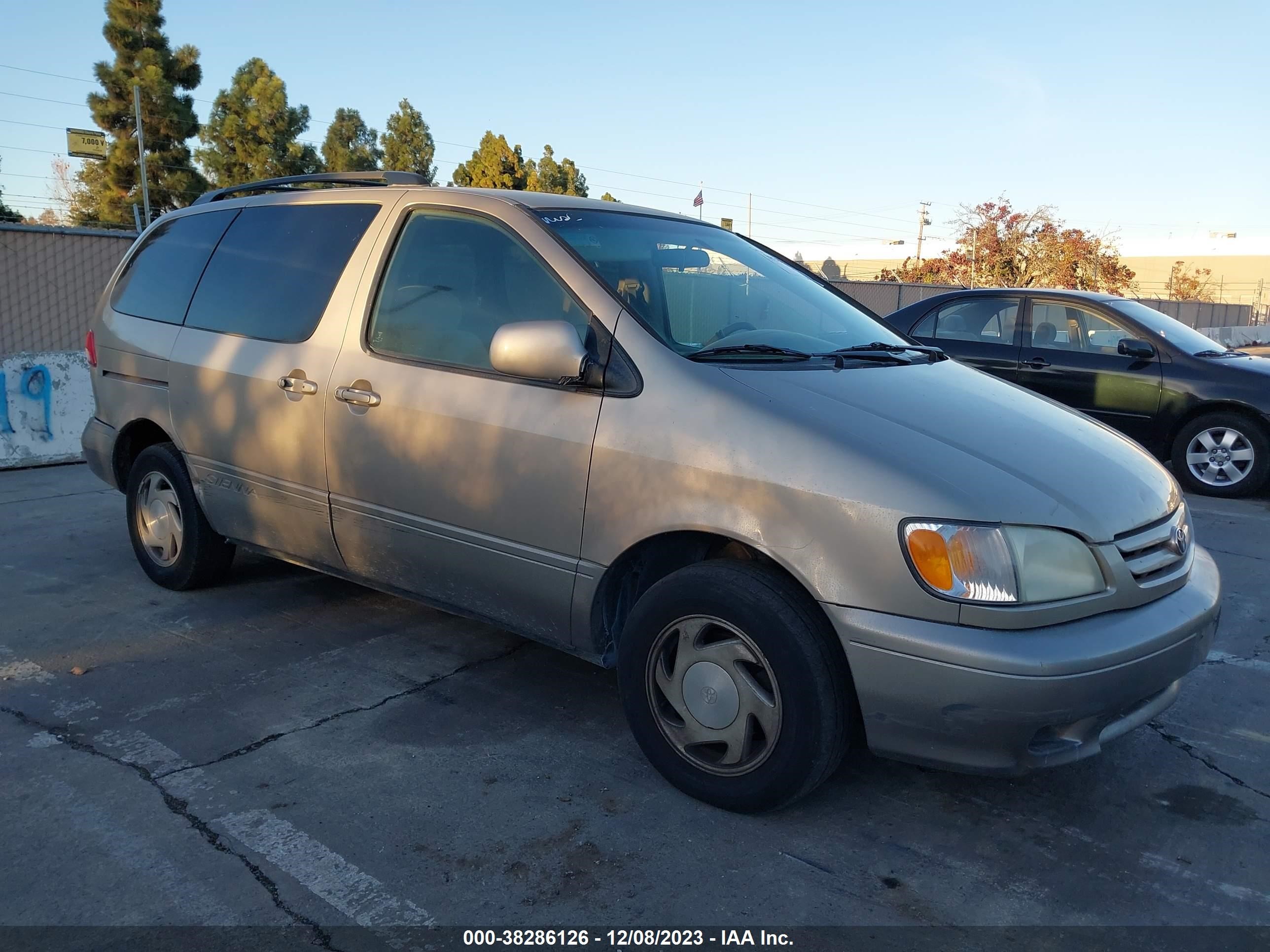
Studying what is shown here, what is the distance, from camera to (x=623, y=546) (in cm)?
297

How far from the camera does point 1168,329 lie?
27.1ft

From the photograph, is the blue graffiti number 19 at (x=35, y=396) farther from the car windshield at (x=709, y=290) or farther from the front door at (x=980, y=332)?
the front door at (x=980, y=332)

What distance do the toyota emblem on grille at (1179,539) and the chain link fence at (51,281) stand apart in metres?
8.84

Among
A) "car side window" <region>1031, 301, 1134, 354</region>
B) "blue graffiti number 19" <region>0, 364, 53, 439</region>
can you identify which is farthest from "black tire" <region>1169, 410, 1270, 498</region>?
"blue graffiti number 19" <region>0, 364, 53, 439</region>

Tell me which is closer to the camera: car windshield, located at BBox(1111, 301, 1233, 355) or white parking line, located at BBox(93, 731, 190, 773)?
white parking line, located at BBox(93, 731, 190, 773)

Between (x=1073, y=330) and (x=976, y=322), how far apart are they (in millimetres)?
848

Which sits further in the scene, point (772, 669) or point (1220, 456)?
point (1220, 456)

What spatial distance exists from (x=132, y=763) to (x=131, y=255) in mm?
3008

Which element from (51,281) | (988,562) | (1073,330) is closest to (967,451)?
(988,562)

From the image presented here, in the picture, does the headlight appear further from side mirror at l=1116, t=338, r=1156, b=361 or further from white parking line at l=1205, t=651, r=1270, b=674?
side mirror at l=1116, t=338, r=1156, b=361

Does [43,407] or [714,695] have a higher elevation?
[43,407]

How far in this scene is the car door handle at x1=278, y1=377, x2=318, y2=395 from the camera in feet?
12.5

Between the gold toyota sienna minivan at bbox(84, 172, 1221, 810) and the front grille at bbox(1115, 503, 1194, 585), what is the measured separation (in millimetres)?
14

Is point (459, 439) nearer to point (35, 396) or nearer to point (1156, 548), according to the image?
point (1156, 548)
